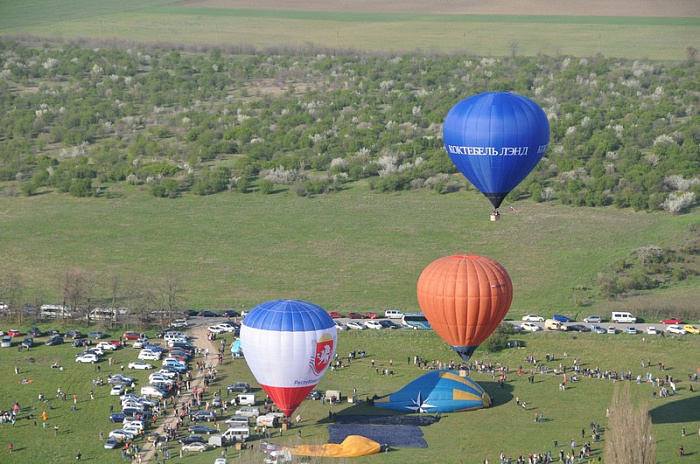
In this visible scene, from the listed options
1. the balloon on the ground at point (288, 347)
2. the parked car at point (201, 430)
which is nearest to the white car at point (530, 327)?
the balloon on the ground at point (288, 347)

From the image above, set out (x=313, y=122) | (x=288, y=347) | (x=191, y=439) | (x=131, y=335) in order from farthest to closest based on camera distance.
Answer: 1. (x=313, y=122)
2. (x=131, y=335)
3. (x=288, y=347)
4. (x=191, y=439)

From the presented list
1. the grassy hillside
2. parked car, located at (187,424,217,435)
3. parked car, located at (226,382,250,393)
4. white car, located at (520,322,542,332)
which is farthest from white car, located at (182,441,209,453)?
the grassy hillside

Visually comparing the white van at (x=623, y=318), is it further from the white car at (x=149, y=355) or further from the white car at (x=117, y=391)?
the white car at (x=117, y=391)

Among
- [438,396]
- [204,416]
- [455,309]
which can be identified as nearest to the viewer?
[204,416]

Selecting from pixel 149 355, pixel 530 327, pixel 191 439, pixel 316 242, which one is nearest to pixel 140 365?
pixel 149 355

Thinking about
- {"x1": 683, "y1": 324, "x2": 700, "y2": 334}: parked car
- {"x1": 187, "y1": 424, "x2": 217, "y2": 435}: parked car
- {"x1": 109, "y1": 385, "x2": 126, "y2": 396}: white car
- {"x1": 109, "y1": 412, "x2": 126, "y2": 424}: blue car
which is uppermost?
{"x1": 187, "y1": 424, "x2": 217, "y2": 435}: parked car

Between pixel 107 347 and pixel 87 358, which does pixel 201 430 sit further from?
pixel 107 347

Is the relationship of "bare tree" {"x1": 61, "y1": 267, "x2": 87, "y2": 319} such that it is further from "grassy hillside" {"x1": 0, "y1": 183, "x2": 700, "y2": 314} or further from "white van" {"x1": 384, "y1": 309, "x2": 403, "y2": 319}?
"white van" {"x1": 384, "y1": 309, "x2": 403, "y2": 319}
